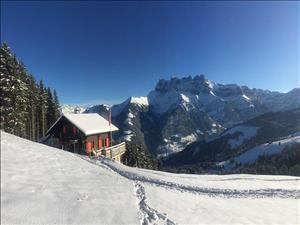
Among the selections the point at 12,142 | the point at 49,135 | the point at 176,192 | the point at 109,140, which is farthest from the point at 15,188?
the point at 109,140

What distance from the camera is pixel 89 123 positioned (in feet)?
174

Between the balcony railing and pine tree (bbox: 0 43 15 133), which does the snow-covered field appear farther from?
the balcony railing

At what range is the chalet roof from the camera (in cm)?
5022

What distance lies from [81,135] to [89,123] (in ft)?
11.0

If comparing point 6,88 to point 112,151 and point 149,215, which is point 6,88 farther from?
point 149,215

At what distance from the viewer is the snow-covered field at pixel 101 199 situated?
13898 millimetres

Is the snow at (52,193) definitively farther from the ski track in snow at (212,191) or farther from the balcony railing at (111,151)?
the balcony railing at (111,151)

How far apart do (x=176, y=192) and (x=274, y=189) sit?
1277cm

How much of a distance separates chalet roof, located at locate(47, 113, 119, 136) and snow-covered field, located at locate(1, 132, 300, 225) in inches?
934

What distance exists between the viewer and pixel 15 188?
46.0ft

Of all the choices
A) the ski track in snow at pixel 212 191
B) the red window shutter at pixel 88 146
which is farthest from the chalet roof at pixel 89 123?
the ski track in snow at pixel 212 191

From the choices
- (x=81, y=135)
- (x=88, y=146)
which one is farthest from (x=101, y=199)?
(x=88, y=146)

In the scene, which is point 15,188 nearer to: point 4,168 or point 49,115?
point 4,168

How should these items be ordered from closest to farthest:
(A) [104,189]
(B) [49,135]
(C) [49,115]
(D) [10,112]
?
(A) [104,189] < (D) [10,112] < (B) [49,135] < (C) [49,115]
